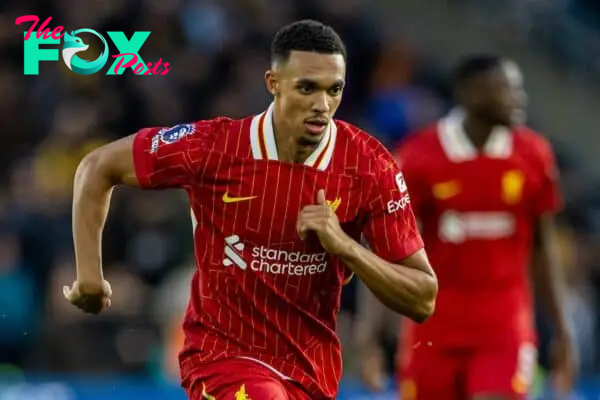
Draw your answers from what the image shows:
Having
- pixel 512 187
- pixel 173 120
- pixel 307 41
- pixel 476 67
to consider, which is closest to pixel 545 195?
pixel 512 187

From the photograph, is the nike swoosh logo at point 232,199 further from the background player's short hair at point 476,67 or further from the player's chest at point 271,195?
the background player's short hair at point 476,67

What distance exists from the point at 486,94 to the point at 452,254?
90 cm

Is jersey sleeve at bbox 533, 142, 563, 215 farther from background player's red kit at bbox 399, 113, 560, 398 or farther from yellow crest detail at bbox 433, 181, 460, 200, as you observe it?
yellow crest detail at bbox 433, 181, 460, 200

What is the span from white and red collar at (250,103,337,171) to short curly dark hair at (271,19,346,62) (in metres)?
0.27

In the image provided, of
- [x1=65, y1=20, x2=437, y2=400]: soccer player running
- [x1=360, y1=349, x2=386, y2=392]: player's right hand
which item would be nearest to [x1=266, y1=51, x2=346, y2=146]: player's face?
[x1=65, y1=20, x2=437, y2=400]: soccer player running

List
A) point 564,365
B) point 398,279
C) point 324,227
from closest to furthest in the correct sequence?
1. point 324,227
2. point 398,279
3. point 564,365

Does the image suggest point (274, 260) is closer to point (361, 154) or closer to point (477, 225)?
point (361, 154)

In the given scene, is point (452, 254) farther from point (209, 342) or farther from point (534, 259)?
point (209, 342)

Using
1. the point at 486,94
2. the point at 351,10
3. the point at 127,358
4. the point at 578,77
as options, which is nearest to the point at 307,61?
the point at 486,94

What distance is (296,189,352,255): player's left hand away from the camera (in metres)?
5.79

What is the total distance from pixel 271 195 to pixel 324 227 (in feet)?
1.33

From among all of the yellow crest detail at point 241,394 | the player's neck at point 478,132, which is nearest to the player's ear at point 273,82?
the yellow crest detail at point 241,394

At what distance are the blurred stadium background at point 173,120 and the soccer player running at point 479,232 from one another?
Result: 519 mm

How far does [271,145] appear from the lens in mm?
6203
